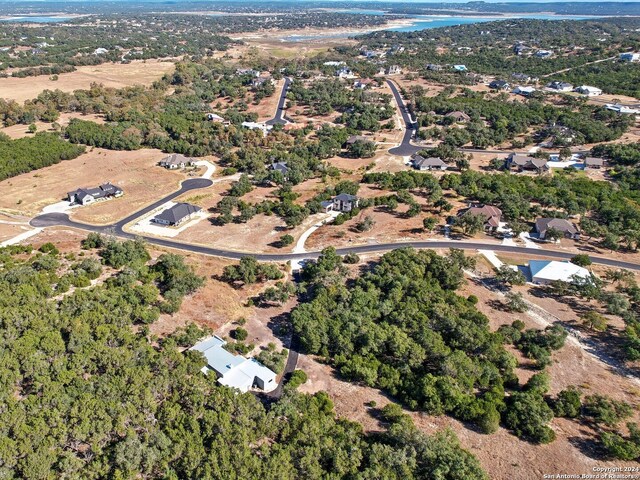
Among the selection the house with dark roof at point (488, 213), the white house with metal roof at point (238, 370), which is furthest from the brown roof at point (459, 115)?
the white house with metal roof at point (238, 370)

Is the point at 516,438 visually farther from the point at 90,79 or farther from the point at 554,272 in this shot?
the point at 90,79

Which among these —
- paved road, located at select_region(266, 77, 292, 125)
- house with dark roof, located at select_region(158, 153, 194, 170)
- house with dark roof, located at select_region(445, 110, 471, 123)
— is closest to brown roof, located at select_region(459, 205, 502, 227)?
house with dark roof, located at select_region(445, 110, 471, 123)

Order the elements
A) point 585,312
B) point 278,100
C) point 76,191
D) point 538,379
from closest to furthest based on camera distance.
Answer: point 538,379, point 585,312, point 76,191, point 278,100

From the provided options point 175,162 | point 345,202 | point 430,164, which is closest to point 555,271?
point 345,202

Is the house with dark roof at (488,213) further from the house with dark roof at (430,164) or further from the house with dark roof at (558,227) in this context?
the house with dark roof at (430,164)

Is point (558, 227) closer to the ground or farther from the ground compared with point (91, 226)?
farther from the ground

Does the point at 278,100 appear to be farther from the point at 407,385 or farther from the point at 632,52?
the point at 632,52

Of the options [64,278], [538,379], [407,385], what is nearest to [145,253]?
[64,278]
